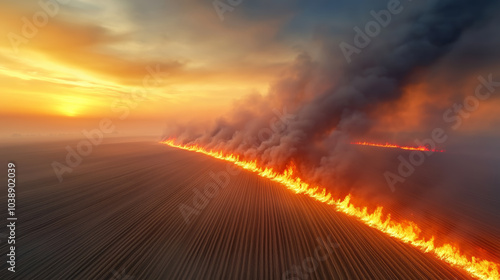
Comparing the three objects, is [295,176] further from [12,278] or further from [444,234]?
[12,278]

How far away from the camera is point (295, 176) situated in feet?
117

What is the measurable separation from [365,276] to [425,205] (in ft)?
86.5
